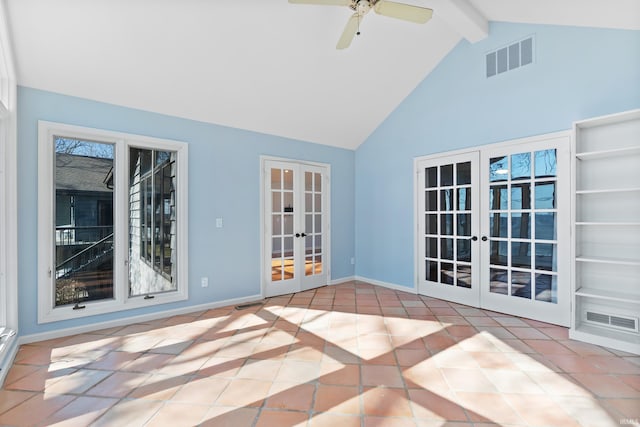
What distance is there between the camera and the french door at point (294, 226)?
15.0ft

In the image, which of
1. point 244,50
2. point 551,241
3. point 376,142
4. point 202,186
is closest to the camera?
point 244,50

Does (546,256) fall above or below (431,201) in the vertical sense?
below

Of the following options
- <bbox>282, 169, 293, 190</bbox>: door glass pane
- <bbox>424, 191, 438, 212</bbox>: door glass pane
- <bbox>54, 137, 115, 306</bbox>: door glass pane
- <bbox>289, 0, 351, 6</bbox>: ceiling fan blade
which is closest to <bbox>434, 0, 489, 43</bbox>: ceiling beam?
<bbox>289, 0, 351, 6</bbox>: ceiling fan blade

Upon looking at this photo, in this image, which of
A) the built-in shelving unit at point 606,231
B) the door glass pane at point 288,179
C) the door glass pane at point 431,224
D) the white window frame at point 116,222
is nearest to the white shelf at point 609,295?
the built-in shelving unit at point 606,231

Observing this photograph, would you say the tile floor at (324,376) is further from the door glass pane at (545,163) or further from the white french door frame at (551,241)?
the door glass pane at (545,163)

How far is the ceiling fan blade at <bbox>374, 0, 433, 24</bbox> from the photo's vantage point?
96.0 inches

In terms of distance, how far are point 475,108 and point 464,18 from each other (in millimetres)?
1072

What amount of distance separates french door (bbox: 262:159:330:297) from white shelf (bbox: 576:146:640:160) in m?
3.37

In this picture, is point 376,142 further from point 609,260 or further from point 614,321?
point 614,321

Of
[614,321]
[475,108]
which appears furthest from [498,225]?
[475,108]

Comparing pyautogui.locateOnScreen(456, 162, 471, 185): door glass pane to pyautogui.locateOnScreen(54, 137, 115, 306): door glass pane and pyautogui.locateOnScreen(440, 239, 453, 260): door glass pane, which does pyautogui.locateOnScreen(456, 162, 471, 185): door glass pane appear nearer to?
pyautogui.locateOnScreen(440, 239, 453, 260): door glass pane

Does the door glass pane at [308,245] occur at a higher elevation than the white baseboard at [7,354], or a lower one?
higher

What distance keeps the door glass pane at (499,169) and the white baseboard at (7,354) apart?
199 inches

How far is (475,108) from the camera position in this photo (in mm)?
3998
